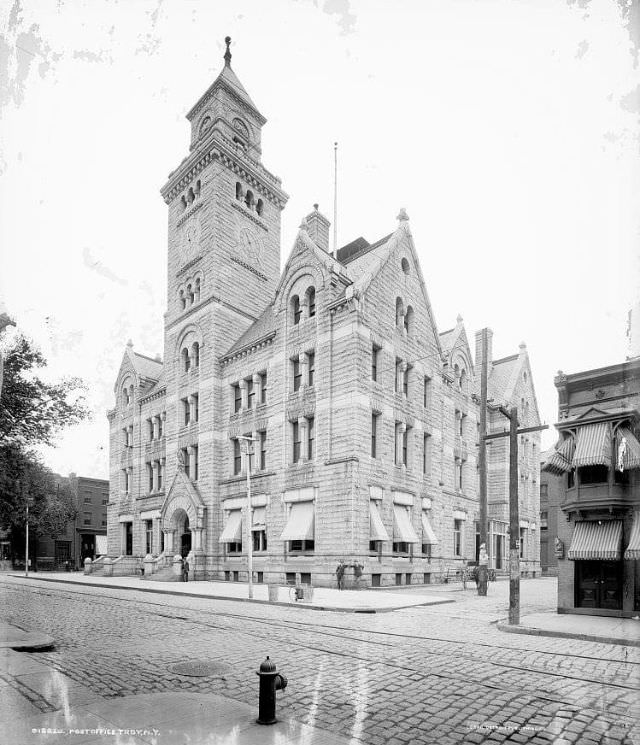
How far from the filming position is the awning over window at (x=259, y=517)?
33.4 metres

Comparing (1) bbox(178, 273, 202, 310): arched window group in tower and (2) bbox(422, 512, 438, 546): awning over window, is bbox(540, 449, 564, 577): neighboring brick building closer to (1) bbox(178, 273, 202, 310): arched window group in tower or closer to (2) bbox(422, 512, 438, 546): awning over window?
(2) bbox(422, 512, 438, 546): awning over window

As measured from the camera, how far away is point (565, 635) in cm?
1382

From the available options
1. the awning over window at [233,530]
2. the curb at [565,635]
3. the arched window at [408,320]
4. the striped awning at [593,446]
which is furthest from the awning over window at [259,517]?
the striped awning at [593,446]

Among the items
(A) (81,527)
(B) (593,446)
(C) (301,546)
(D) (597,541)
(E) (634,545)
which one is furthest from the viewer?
(A) (81,527)

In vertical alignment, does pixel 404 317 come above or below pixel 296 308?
below

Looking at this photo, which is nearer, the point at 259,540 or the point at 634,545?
the point at 634,545

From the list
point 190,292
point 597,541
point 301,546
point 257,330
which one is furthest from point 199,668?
point 190,292

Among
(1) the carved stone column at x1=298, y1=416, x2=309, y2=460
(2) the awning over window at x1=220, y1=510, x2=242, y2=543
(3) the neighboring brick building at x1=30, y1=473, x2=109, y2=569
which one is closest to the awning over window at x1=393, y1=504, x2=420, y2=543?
(1) the carved stone column at x1=298, y1=416, x2=309, y2=460

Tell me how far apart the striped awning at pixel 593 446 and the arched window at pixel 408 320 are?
1810cm

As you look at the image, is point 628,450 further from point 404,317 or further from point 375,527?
point 404,317

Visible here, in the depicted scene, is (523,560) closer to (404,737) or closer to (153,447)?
(153,447)

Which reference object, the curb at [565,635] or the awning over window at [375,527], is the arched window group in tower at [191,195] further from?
the curb at [565,635]

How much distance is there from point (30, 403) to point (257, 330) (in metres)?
21.4

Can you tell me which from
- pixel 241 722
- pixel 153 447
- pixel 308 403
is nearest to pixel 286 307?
pixel 308 403
